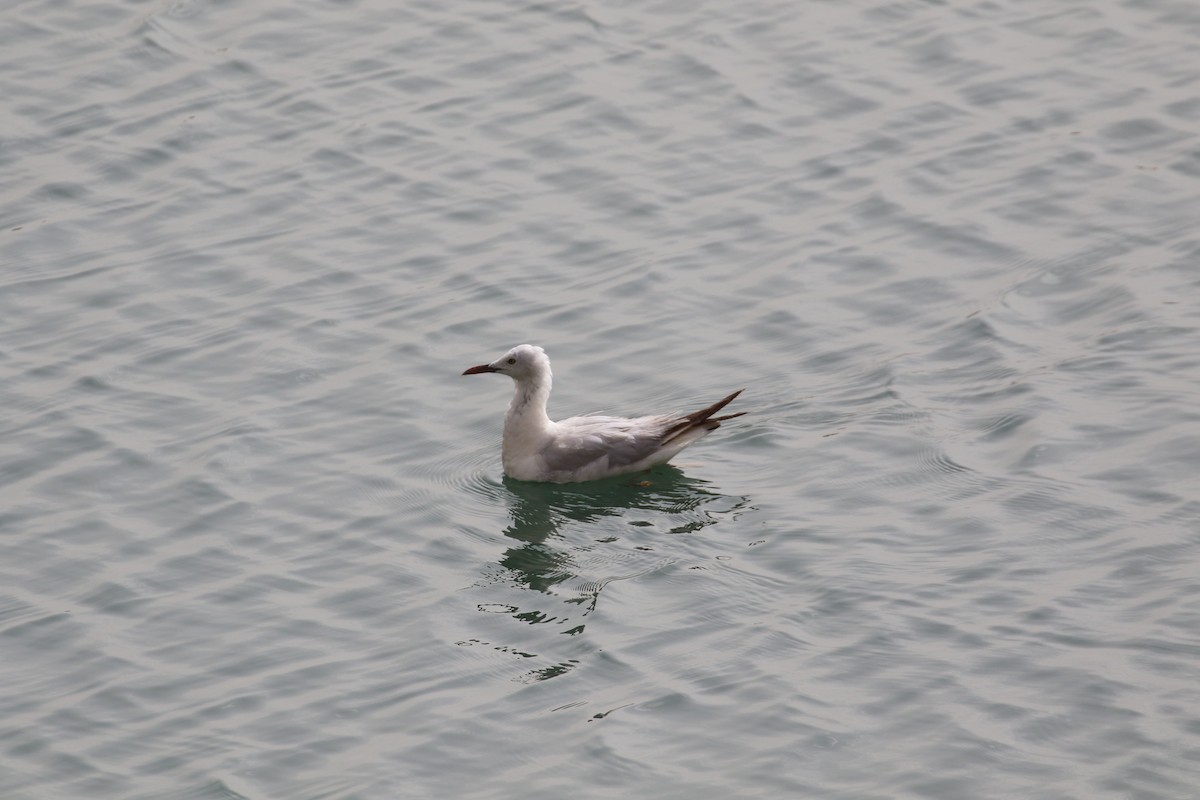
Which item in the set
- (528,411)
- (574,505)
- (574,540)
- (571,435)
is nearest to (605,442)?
(571,435)

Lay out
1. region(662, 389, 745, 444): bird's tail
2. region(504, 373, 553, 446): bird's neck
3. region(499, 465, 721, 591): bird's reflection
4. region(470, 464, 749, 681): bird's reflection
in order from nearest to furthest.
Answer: region(470, 464, 749, 681): bird's reflection, region(499, 465, 721, 591): bird's reflection, region(662, 389, 745, 444): bird's tail, region(504, 373, 553, 446): bird's neck

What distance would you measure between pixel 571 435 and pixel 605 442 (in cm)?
28

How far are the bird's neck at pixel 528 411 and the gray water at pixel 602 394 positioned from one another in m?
0.42

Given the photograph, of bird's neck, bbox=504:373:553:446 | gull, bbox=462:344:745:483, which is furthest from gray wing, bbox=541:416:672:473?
bird's neck, bbox=504:373:553:446

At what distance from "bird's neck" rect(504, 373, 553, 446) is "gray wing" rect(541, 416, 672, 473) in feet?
0.55

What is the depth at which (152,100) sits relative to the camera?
18641 millimetres

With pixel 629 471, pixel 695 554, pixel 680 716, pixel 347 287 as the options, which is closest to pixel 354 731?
pixel 680 716

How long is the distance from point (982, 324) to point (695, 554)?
3863 mm

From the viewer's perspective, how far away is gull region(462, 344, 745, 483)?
13.5 metres

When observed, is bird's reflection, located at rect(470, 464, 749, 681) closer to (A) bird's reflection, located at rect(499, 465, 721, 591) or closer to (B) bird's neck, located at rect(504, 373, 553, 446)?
(A) bird's reflection, located at rect(499, 465, 721, 591)

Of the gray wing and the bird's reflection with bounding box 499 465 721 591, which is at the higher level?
the gray wing

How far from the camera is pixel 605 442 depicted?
532 inches

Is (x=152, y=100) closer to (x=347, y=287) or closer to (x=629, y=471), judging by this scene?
(x=347, y=287)

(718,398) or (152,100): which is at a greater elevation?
(152,100)
